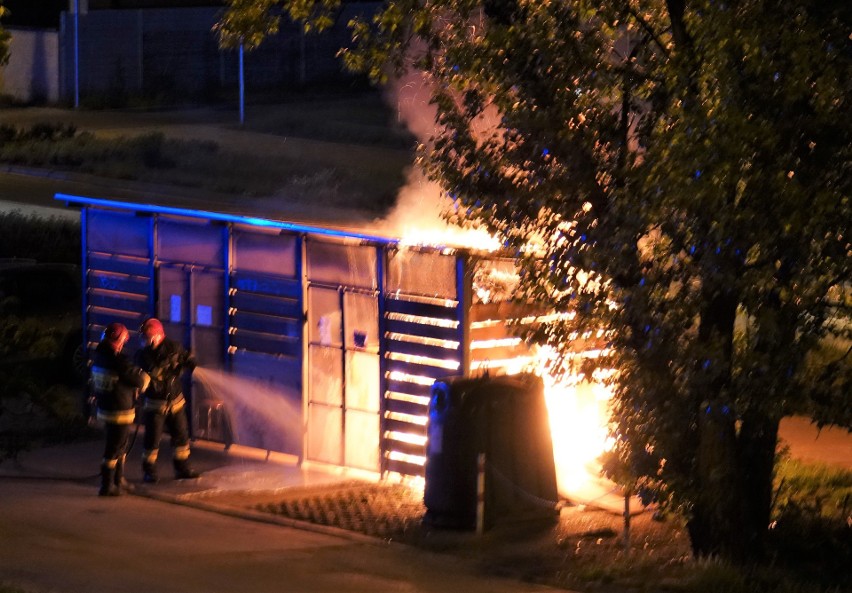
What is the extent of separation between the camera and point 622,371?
30.8 feet

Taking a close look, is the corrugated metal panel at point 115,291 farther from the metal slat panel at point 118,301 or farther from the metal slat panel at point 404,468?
the metal slat panel at point 404,468

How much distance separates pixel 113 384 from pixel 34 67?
37.6 meters

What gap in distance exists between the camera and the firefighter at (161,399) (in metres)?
12.0

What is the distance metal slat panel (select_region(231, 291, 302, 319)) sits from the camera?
12789 millimetres

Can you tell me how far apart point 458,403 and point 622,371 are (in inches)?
66.9

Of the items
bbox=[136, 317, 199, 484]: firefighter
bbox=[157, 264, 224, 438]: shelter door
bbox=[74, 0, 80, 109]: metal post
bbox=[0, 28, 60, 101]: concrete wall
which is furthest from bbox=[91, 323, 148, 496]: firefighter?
bbox=[0, 28, 60, 101]: concrete wall

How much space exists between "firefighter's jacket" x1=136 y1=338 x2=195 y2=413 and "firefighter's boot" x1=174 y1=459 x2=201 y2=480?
1.62 feet

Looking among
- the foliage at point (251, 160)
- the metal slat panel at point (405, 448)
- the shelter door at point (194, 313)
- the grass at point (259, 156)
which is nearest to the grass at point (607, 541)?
the metal slat panel at point (405, 448)

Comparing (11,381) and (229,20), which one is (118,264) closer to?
(11,381)

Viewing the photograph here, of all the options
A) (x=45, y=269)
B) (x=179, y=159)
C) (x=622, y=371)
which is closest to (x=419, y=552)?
(x=622, y=371)

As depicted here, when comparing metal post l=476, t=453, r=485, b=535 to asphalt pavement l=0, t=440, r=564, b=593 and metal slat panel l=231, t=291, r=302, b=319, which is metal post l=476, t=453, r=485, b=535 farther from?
metal slat panel l=231, t=291, r=302, b=319

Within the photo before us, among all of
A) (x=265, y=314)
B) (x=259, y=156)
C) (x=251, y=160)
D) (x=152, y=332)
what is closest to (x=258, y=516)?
(x=152, y=332)

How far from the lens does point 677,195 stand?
800 cm

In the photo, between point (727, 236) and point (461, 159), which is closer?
point (727, 236)
